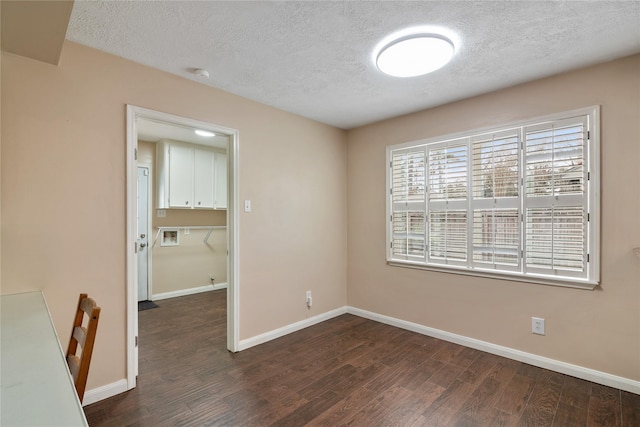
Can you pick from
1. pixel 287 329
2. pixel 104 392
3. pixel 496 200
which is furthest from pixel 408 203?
pixel 104 392

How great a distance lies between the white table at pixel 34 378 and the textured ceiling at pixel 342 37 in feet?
5.38

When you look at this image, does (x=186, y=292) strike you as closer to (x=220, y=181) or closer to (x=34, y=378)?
(x=220, y=181)

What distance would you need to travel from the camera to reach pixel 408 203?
3443 millimetres

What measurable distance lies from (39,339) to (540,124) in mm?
3463

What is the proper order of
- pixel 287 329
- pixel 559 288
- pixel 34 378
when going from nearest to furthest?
pixel 34 378 < pixel 559 288 < pixel 287 329

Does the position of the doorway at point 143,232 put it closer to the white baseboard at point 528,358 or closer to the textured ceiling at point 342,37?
the textured ceiling at point 342,37

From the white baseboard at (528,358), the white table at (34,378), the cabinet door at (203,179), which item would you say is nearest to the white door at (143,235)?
the cabinet door at (203,179)

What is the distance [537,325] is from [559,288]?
0.37 metres

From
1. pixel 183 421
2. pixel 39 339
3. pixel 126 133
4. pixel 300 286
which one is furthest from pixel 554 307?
pixel 126 133

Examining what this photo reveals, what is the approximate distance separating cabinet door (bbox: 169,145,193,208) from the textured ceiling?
2356 mm

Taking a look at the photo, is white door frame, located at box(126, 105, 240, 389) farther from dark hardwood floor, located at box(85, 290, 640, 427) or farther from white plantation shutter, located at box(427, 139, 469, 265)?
white plantation shutter, located at box(427, 139, 469, 265)

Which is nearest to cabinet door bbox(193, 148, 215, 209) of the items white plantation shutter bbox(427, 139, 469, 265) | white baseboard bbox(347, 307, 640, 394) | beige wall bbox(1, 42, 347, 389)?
beige wall bbox(1, 42, 347, 389)

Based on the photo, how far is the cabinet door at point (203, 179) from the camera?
489cm

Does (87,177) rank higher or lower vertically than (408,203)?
higher
